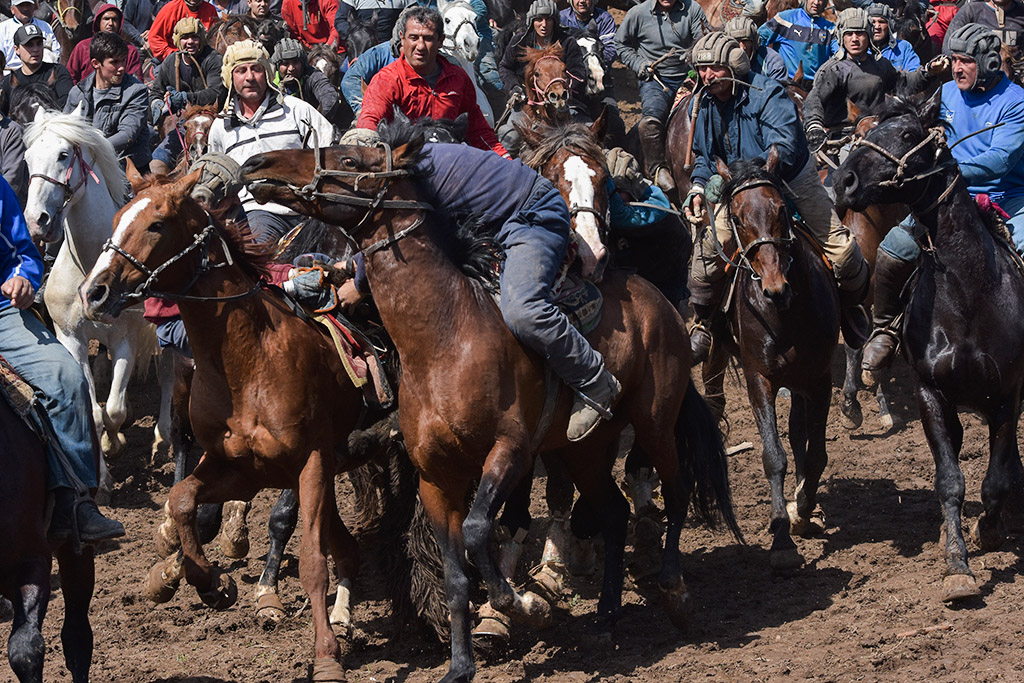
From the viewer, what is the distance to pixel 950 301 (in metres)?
7.49

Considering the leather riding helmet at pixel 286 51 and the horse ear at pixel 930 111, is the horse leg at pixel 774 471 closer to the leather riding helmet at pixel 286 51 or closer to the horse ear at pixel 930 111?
the horse ear at pixel 930 111

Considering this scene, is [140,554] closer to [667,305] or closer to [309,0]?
[667,305]

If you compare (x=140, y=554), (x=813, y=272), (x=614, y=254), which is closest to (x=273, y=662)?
(x=140, y=554)

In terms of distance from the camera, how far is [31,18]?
47.9 feet

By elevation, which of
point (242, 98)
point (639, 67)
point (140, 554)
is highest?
point (639, 67)

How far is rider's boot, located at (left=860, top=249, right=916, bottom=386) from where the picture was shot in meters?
8.16

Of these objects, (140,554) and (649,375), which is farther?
(140,554)

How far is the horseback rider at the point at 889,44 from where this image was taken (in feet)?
48.3

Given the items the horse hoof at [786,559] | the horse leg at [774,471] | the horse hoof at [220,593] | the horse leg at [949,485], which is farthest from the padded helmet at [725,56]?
the horse hoof at [220,593]

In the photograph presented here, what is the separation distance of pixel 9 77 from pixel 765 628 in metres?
10.4

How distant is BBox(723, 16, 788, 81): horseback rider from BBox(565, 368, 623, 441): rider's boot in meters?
7.16

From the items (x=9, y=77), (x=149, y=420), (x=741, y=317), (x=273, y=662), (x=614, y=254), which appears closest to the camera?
(x=273, y=662)

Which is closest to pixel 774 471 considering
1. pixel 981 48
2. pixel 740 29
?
pixel 981 48

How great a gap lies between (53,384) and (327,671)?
75.7 inches
